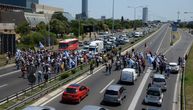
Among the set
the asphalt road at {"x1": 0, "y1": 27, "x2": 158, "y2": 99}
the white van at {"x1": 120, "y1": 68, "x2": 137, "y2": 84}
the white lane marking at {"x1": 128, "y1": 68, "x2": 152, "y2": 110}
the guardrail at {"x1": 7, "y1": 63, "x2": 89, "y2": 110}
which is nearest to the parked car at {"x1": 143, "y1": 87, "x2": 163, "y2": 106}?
the white lane marking at {"x1": 128, "y1": 68, "x2": 152, "y2": 110}

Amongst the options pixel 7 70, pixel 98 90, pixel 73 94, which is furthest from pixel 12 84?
pixel 7 70

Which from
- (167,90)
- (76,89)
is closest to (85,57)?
(167,90)

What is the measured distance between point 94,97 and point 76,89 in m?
3.18

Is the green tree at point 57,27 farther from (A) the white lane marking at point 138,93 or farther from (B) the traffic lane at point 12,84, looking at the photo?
(B) the traffic lane at point 12,84

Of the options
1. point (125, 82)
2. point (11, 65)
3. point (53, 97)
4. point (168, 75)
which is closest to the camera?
point (53, 97)

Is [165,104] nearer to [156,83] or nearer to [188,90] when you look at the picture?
[156,83]

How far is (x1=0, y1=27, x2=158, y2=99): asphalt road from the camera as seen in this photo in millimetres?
32438

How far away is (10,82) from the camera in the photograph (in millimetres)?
37344

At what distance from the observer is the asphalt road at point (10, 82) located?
32.4 meters

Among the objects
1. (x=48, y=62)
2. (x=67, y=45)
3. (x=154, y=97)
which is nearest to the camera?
(x=154, y=97)

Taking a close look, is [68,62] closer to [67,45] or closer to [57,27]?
[67,45]

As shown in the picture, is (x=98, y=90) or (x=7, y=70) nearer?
(x=98, y=90)

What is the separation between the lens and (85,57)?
5166cm

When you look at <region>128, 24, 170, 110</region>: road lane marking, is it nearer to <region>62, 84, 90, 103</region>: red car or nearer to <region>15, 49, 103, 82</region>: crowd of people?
<region>62, 84, 90, 103</region>: red car
